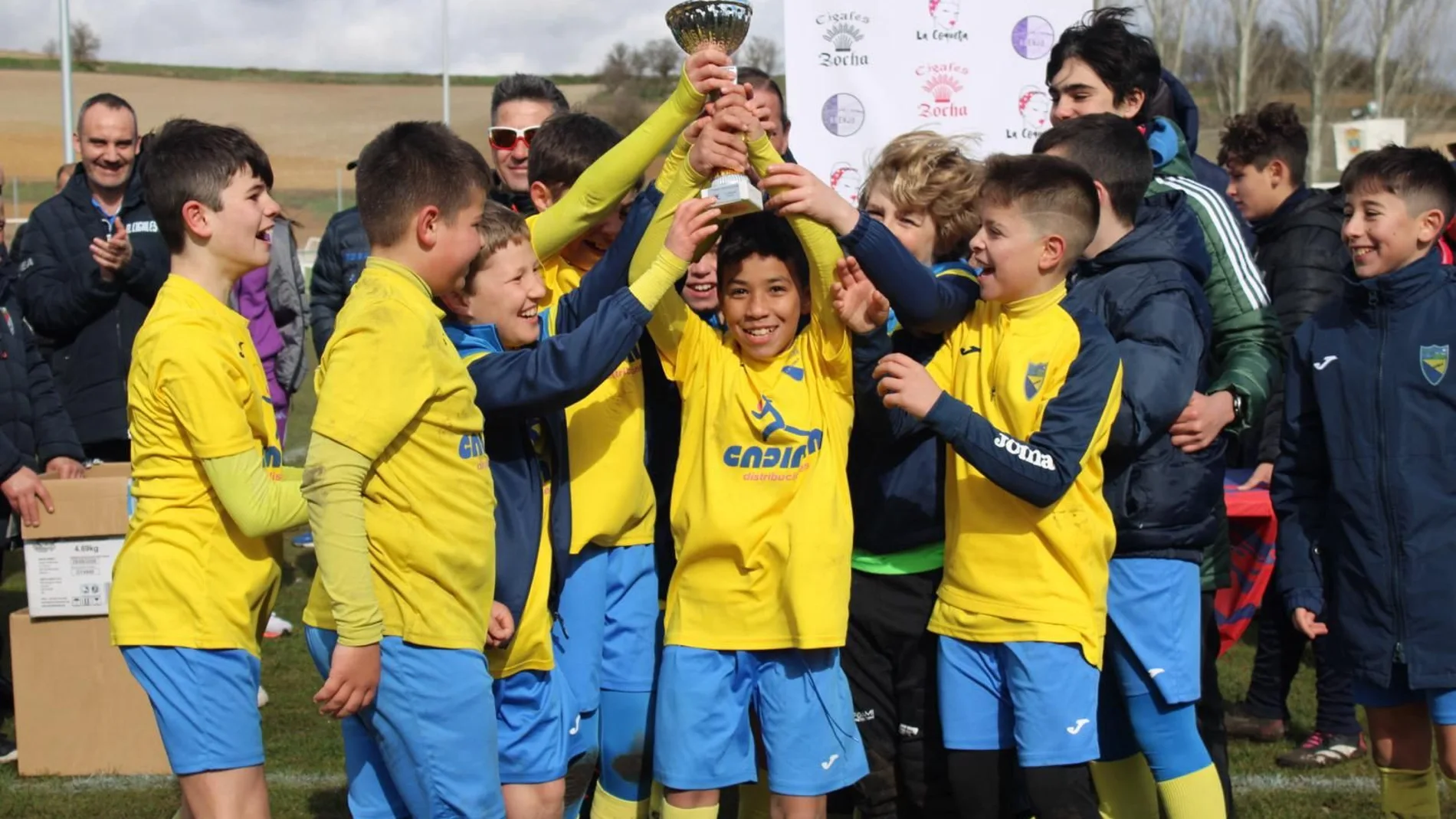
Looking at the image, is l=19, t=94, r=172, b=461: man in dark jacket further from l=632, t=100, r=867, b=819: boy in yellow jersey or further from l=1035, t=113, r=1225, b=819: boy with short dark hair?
l=1035, t=113, r=1225, b=819: boy with short dark hair

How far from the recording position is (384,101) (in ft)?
193

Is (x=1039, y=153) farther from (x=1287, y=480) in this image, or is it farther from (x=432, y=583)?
(x=432, y=583)

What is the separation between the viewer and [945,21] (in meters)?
7.39

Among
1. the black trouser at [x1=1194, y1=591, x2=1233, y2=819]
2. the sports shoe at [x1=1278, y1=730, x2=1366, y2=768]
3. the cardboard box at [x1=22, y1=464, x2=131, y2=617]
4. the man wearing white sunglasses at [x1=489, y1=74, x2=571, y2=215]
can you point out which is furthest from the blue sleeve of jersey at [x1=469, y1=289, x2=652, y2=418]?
the sports shoe at [x1=1278, y1=730, x2=1366, y2=768]

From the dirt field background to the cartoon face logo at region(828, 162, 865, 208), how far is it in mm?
33990

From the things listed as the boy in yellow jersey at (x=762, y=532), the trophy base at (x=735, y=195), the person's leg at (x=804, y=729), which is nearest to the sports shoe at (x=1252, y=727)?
the person's leg at (x=804, y=729)

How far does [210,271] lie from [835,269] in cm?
153

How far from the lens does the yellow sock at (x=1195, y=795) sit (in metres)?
3.88

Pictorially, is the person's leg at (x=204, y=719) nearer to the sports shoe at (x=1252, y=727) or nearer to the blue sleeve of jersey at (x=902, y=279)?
the blue sleeve of jersey at (x=902, y=279)

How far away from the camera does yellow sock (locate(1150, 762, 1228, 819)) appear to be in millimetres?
3875

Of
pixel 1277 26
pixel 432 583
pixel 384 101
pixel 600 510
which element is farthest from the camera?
pixel 384 101

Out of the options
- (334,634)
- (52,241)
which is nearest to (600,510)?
(334,634)

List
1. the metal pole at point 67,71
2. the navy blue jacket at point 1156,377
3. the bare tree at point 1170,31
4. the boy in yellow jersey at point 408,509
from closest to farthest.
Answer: the boy in yellow jersey at point 408,509 < the navy blue jacket at point 1156,377 < the metal pole at point 67,71 < the bare tree at point 1170,31

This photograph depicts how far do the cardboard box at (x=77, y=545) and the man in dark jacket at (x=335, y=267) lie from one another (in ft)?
4.94
